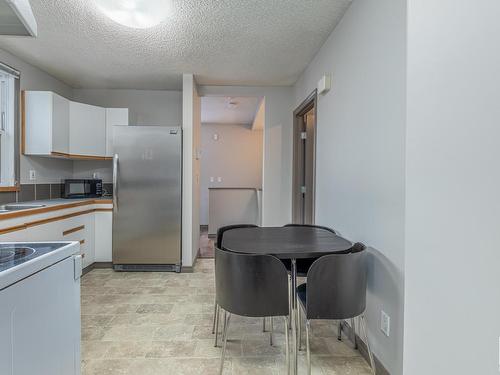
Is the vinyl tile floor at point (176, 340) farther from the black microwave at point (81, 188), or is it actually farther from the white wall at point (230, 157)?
the white wall at point (230, 157)

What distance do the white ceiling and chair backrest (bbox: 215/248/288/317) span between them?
3359mm

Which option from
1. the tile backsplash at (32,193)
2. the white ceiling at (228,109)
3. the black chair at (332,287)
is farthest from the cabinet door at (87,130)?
the black chair at (332,287)

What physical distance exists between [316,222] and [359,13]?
1794mm

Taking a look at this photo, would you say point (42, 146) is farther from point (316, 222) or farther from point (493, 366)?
point (493, 366)

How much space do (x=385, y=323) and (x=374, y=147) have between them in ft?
3.36

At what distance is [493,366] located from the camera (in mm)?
575

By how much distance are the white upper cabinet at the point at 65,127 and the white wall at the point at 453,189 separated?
354cm

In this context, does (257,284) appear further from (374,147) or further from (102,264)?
(102,264)

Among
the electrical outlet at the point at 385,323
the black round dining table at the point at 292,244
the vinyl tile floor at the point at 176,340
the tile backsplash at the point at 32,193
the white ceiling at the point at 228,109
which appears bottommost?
the vinyl tile floor at the point at 176,340

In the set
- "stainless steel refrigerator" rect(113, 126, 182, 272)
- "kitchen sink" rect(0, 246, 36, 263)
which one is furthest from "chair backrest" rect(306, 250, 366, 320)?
"stainless steel refrigerator" rect(113, 126, 182, 272)

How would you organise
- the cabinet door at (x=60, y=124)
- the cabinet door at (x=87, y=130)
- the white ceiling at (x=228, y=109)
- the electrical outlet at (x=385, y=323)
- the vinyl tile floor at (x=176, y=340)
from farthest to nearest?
the white ceiling at (x=228, y=109) → the cabinet door at (x=87, y=130) → the cabinet door at (x=60, y=124) → the vinyl tile floor at (x=176, y=340) → the electrical outlet at (x=385, y=323)

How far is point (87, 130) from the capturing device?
142 inches

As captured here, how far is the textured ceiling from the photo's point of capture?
6.98ft

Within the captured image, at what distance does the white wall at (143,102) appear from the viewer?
4117mm
